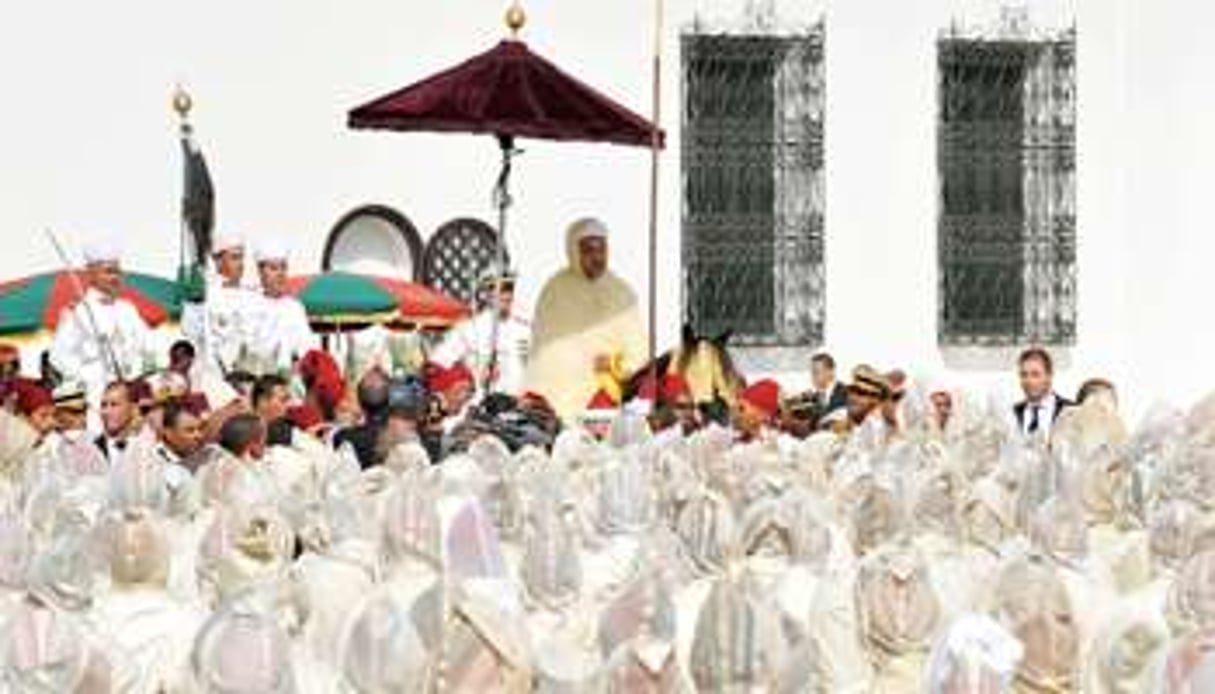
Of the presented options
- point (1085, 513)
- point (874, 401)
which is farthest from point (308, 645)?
point (874, 401)

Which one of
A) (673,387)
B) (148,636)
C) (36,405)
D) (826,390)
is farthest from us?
(826,390)

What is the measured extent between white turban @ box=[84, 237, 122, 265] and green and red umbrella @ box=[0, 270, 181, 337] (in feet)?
0.56

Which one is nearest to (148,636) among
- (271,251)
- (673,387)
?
(673,387)

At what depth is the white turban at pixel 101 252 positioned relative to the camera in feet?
50.6

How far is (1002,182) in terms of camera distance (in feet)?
70.3

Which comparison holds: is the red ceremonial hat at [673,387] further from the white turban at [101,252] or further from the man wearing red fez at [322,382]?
the white turban at [101,252]

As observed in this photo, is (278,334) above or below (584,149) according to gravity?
below

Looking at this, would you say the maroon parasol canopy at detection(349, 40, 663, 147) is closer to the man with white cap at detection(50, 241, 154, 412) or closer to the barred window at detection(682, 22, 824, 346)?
the man with white cap at detection(50, 241, 154, 412)

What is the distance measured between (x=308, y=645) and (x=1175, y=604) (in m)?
1.28

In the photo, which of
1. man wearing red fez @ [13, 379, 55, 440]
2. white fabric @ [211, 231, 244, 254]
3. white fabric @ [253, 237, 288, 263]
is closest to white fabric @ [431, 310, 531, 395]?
white fabric @ [253, 237, 288, 263]

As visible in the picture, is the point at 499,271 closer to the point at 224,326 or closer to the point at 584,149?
the point at 224,326

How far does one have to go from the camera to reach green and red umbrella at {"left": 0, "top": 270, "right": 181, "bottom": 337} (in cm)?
1700

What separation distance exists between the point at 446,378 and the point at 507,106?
2.11 metres

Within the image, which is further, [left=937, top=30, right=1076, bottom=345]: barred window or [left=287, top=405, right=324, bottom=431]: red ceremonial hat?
[left=937, top=30, right=1076, bottom=345]: barred window
